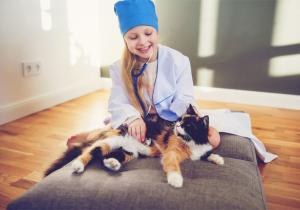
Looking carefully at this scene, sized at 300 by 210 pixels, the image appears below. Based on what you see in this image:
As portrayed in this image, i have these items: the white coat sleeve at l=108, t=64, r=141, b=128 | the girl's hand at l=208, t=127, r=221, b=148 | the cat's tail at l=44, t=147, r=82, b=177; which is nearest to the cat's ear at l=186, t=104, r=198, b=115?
the girl's hand at l=208, t=127, r=221, b=148

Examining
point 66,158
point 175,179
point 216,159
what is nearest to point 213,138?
point 216,159

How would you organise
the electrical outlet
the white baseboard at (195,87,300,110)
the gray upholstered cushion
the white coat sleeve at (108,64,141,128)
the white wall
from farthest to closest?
the white baseboard at (195,87,300,110) < the electrical outlet < the white wall < the white coat sleeve at (108,64,141,128) < the gray upholstered cushion

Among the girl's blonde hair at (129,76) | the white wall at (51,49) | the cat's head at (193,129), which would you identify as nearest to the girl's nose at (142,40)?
the girl's blonde hair at (129,76)

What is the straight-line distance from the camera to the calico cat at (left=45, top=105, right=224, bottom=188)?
1.09 m

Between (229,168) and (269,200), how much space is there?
334 millimetres

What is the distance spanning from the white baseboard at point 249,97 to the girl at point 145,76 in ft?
4.40

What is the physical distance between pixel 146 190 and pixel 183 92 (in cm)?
62

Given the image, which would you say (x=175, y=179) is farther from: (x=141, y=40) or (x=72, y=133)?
(x=72, y=133)

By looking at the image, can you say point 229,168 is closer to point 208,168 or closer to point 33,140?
point 208,168

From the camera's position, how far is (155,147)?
3.96 ft

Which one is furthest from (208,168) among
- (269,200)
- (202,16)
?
(202,16)

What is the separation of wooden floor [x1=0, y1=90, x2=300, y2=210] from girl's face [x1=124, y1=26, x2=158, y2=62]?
0.75 meters

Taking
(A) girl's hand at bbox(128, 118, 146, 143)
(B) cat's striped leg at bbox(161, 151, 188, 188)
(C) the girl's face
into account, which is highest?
(C) the girl's face

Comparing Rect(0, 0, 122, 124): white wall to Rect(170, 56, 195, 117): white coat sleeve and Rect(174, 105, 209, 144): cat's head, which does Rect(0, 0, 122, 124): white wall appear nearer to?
Rect(170, 56, 195, 117): white coat sleeve
